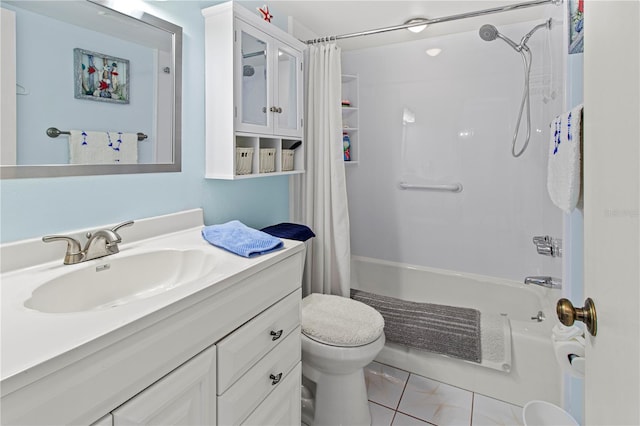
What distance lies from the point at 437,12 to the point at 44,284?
Result: 2423 mm

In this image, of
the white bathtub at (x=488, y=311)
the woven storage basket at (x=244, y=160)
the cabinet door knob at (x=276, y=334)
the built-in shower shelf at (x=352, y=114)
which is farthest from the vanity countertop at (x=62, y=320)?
the built-in shower shelf at (x=352, y=114)

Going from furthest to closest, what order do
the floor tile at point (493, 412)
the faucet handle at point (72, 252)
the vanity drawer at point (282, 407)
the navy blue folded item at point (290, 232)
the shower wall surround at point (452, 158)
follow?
1. the shower wall surround at point (452, 158)
2. the navy blue folded item at point (290, 232)
3. the floor tile at point (493, 412)
4. the vanity drawer at point (282, 407)
5. the faucet handle at point (72, 252)

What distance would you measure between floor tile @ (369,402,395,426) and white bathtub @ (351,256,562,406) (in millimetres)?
315

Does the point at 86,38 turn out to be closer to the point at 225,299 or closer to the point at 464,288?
the point at 225,299

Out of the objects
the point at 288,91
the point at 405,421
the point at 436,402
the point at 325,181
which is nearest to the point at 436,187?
the point at 325,181

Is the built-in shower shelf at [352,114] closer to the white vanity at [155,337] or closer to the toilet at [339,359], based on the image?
the toilet at [339,359]

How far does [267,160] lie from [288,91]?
16.8 inches

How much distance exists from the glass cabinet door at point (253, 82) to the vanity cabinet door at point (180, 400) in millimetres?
1046

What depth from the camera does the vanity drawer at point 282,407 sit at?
1154 mm

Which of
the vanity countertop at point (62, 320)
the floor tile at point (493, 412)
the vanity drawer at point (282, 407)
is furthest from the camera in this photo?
the floor tile at point (493, 412)

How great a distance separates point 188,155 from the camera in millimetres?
1538

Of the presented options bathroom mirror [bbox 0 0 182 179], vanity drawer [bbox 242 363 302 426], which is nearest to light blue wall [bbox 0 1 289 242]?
bathroom mirror [bbox 0 0 182 179]

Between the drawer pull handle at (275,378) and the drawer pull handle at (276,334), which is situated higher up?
the drawer pull handle at (276,334)

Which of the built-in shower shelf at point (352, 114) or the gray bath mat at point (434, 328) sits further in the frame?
the built-in shower shelf at point (352, 114)
